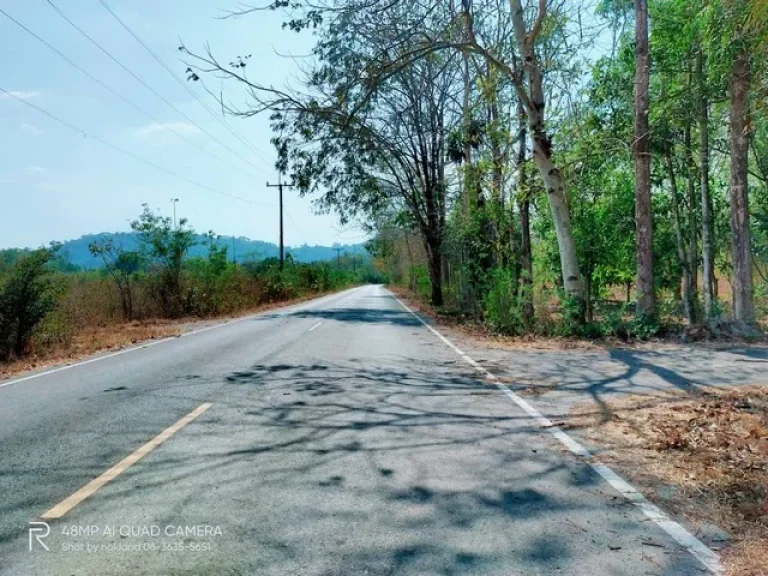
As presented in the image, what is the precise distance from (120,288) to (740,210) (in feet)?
73.9

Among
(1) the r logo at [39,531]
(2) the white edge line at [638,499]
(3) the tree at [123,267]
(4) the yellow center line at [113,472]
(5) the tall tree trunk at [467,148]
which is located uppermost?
(5) the tall tree trunk at [467,148]

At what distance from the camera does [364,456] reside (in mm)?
5434

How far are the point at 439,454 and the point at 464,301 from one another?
2327cm

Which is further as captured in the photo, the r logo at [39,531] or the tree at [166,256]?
the tree at [166,256]

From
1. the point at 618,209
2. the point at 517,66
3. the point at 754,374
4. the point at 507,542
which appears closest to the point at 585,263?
the point at 618,209

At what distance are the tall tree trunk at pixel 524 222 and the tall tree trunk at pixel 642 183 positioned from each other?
285 cm

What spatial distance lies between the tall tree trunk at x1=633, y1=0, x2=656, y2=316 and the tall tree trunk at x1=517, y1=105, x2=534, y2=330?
285 cm

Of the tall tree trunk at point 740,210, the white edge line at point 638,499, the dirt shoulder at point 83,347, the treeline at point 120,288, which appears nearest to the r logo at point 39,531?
the white edge line at point 638,499

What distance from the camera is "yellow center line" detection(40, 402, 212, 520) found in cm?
422

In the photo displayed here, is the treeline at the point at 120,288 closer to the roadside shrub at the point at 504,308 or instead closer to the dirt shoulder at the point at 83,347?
the dirt shoulder at the point at 83,347

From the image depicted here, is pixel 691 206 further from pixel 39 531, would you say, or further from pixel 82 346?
pixel 39 531

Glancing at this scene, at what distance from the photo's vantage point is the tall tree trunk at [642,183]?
14469mm

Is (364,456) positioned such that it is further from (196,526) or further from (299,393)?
(299,393)

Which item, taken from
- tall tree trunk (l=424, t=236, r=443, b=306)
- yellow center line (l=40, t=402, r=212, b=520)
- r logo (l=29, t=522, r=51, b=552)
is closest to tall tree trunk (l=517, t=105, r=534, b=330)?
yellow center line (l=40, t=402, r=212, b=520)
